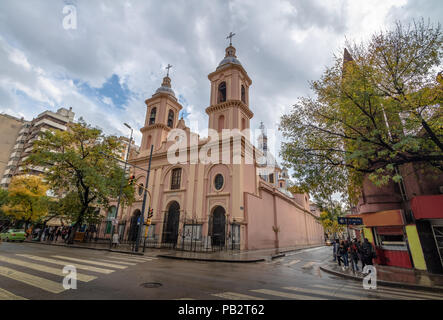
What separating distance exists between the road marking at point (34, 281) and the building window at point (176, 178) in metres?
19.5

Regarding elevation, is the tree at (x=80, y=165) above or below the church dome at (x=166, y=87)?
below

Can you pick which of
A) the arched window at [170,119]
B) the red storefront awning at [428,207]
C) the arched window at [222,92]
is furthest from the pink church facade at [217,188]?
the red storefront awning at [428,207]

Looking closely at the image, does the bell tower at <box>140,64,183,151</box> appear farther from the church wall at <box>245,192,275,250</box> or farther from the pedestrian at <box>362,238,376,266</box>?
the pedestrian at <box>362,238,376,266</box>

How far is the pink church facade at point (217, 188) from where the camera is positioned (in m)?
21.3

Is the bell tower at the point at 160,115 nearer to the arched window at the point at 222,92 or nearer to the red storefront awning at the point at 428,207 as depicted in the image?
the arched window at the point at 222,92

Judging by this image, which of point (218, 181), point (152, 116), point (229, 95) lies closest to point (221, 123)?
point (229, 95)

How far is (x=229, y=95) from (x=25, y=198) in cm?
3144

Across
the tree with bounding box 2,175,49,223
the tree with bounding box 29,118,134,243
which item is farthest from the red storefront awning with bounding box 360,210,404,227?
the tree with bounding box 2,175,49,223

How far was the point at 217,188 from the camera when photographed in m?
23.2

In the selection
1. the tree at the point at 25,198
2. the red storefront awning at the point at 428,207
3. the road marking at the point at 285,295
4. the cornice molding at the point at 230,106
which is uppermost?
the cornice molding at the point at 230,106

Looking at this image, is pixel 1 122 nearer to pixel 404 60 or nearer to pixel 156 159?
pixel 156 159

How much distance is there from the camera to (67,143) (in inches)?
825

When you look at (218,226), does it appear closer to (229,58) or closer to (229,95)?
(229,95)
